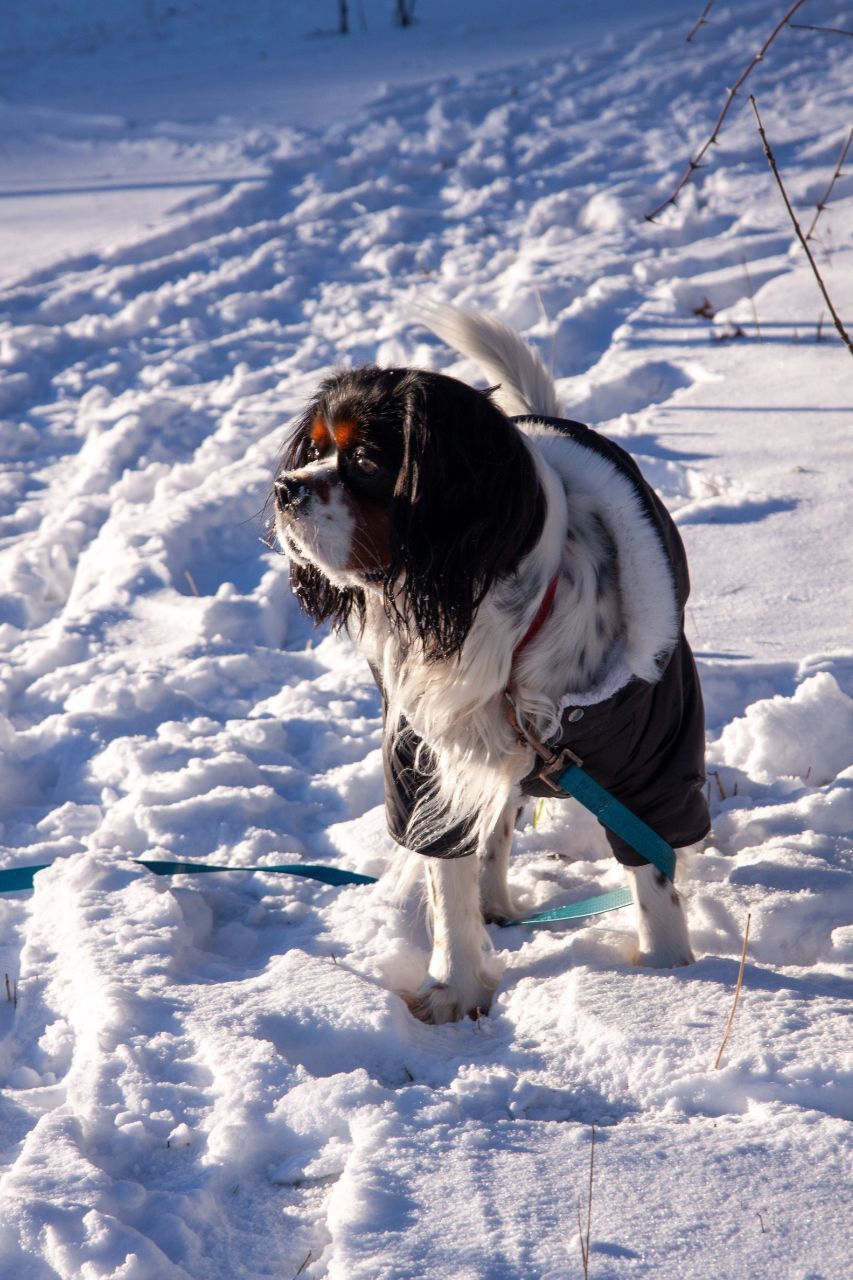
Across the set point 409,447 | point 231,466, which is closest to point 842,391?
point 231,466

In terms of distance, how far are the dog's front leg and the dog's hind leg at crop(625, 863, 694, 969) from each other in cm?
29

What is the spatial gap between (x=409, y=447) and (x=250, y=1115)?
1.00 meters

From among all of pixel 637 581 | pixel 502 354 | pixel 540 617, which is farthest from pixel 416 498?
pixel 502 354

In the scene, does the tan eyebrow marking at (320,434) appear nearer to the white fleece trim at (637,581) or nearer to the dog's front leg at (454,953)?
the white fleece trim at (637,581)

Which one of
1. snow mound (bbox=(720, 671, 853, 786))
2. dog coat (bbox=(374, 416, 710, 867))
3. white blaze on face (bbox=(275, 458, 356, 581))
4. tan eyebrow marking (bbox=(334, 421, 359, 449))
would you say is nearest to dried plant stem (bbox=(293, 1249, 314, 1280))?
dog coat (bbox=(374, 416, 710, 867))

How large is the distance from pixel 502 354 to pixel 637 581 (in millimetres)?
702

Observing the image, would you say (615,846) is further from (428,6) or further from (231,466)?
(428,6)

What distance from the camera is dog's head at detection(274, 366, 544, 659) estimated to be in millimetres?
1675

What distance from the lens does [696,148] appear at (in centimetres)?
718

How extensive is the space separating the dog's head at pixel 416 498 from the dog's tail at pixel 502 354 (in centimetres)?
50

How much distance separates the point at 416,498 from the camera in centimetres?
169

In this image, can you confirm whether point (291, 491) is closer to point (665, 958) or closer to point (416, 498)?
point (416, 498)

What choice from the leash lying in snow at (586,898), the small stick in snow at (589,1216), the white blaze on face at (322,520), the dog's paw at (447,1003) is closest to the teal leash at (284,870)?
the leash lying in snow at (586,898)

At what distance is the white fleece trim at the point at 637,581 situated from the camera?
1874mm
